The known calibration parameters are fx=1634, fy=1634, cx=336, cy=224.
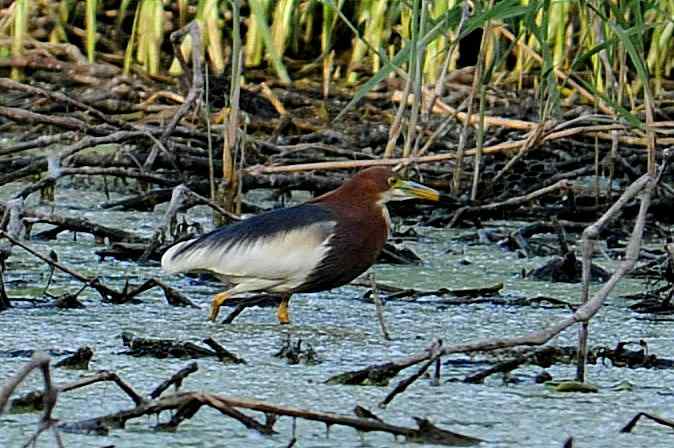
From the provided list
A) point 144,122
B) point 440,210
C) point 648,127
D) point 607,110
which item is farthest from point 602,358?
point 144,122

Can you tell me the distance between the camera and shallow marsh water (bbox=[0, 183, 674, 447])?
2.02 metres

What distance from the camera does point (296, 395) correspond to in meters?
2.25

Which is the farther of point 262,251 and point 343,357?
point 262,251

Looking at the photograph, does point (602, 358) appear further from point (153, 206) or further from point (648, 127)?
point (153, 206)

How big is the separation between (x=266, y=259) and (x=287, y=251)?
48 millimetres

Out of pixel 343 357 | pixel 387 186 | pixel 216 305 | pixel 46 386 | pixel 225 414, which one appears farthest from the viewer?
pixel 387 186

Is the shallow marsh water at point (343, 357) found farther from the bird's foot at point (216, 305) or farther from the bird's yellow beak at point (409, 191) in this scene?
the bird's yellow beak at point (409, 191)

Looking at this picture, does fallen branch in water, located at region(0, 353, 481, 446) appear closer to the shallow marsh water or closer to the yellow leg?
the shallow marsh water

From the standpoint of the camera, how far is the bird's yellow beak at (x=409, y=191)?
10.4ft

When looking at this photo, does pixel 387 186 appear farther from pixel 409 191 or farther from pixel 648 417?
pixel 648 417

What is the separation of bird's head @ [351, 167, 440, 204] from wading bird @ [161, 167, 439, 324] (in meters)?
0.06

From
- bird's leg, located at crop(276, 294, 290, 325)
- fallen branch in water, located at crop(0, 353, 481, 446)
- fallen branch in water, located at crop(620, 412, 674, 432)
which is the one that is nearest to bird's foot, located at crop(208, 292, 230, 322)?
bird's leg, located at crop(276, 294, 290, 325)

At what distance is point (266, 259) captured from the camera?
292 centimetres

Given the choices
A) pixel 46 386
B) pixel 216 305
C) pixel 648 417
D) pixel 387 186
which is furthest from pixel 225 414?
pixel 387 186
